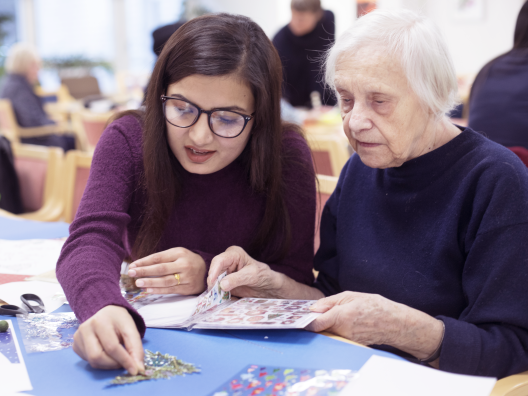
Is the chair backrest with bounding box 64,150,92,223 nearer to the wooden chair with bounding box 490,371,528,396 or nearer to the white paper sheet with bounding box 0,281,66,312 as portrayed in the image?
the white paper sheet with bounding box 0,281,66,312

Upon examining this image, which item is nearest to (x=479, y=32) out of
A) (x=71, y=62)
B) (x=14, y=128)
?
(x=14, y=128)

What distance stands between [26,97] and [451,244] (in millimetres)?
6181

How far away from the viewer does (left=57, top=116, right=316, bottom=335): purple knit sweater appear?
128 cm

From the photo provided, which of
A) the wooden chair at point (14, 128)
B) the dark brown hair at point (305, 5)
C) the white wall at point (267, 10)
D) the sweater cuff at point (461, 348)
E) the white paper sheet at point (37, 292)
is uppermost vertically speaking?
the white wall at point (267, 10)

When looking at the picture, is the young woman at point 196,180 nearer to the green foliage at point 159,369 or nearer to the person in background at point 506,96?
the green foliage at point 159,369

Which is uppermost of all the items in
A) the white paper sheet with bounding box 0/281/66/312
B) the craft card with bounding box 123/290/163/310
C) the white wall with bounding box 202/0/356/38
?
the white wall with bounding box 202/0/356/38

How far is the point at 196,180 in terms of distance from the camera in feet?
4.88

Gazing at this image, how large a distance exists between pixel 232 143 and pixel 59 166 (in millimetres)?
1458

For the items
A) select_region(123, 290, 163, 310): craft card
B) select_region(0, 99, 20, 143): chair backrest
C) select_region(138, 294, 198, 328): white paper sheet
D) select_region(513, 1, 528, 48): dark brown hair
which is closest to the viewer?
select_region(138, 294, 198, 328): white paper sheet

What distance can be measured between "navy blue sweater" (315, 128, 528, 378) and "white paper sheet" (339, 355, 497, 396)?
0.81 feet

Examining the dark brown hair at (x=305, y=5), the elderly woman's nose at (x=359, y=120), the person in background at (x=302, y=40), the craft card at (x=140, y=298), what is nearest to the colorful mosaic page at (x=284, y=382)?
the craft card at (x=140, y=298)

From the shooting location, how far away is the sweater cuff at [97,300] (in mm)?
1010

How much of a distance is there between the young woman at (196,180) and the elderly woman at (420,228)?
15 cm

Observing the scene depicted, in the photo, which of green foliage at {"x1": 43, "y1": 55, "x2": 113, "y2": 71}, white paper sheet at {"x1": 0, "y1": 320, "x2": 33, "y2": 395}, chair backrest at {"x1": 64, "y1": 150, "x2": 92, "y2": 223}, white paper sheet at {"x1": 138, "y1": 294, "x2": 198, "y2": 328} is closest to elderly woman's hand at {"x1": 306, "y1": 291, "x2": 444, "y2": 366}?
white paper sheet at {"x1": 138, "y1": 294, "x2": 198, "y2": 328}
